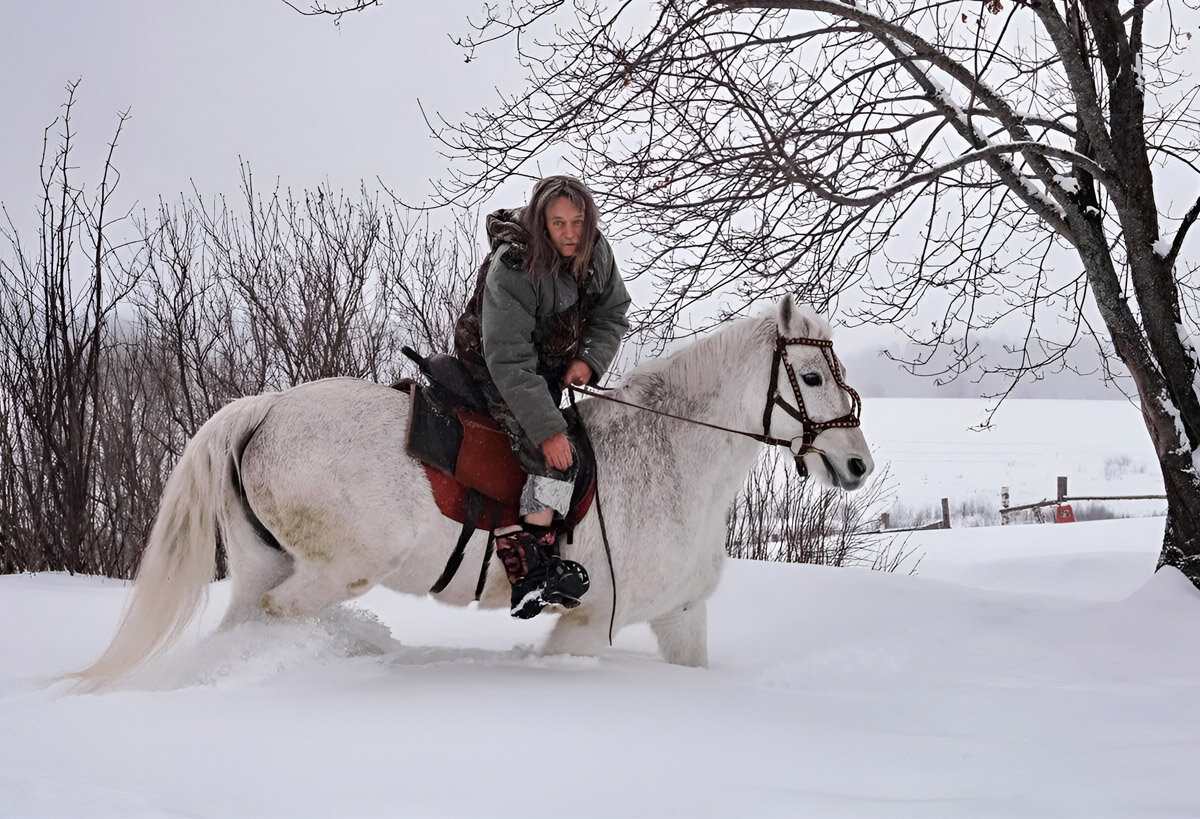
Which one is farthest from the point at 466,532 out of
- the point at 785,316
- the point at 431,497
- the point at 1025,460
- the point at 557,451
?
the point at 1025,460

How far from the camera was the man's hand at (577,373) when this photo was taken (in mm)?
3896

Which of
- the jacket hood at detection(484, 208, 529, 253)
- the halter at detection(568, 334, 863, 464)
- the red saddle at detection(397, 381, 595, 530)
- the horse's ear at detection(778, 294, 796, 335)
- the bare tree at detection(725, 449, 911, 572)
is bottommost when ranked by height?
the bare tree at detection(725, 449, 911, 572)

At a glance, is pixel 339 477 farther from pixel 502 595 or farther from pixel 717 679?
pixel 717 679

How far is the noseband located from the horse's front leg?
3.01 feet

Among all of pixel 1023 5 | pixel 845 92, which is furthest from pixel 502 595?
pixel 1023 5

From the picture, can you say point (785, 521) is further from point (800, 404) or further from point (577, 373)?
point (577, 373)

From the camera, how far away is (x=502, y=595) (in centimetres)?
374

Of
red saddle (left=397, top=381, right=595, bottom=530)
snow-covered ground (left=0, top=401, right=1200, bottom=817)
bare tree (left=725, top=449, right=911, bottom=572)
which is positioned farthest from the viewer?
bare tree (left=725, top=449, right=911, bottom=572)

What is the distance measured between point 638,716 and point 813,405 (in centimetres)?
160

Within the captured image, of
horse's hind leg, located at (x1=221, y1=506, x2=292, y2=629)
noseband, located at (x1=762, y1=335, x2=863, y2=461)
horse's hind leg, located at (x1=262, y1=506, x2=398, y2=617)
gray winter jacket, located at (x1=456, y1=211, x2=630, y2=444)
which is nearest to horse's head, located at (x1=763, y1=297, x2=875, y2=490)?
noseband, located at (x1=762, y1=335, x2=863, y2=461)

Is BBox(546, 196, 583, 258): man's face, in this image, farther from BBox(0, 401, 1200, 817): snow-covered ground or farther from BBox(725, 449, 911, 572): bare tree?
BBox(725, 449, 911, 572): bare tree

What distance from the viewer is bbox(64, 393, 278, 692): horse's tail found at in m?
3.45

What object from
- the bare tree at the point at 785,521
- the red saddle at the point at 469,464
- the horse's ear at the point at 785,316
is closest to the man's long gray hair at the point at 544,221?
the red saddle at the point at 469,464

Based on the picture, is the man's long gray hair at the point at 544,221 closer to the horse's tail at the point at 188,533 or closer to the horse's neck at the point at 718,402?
the horse's neck at the point at 718,402
